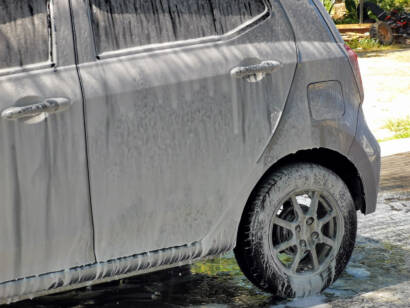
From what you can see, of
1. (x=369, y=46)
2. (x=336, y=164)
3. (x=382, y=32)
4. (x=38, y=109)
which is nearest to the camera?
→ (x=38, y=109)

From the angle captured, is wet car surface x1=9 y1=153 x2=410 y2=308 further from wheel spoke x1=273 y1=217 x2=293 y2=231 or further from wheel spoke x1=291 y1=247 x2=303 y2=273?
wheel spoke x1=273 y1=217 x2=293 y2=231

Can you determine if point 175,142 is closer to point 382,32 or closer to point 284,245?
point 284,245

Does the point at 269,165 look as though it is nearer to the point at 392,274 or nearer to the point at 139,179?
the point at 139,179

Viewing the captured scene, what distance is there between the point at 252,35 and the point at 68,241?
1.36m

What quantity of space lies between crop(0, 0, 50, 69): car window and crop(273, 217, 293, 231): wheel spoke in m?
1.46

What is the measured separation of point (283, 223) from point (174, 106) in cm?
91

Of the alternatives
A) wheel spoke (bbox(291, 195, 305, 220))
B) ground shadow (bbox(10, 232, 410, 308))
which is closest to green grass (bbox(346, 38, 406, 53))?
ground shadow (bbox(10, 232, 410, 308))

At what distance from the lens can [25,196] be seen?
12.9 feet

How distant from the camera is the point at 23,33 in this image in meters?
4.01

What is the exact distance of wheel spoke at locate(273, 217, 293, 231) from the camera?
15.6 ft

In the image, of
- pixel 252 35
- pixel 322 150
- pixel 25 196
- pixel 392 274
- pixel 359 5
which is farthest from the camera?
pixel 359 5

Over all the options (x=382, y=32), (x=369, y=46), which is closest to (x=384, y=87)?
(x=369, y=46)

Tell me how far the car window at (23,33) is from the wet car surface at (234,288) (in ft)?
5.14

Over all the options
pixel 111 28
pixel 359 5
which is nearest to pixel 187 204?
pixel 111 28
